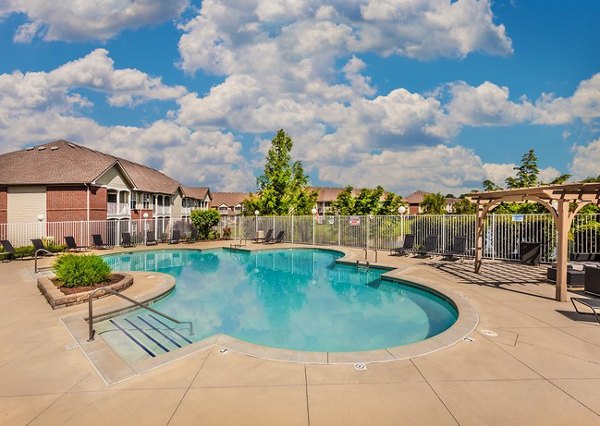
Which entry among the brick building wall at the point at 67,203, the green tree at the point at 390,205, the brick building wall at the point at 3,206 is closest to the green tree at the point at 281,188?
the green tree at the point at 390,205

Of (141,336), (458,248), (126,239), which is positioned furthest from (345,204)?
(141,336)

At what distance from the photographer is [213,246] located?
75.3 feet

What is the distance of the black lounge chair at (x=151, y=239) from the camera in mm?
24125

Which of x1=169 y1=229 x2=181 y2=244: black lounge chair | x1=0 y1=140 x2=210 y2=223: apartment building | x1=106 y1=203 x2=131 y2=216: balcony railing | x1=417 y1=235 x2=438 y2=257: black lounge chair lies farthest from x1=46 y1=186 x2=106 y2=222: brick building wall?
x1=417 y1=235 x2=438 y2=257: black lounge chair

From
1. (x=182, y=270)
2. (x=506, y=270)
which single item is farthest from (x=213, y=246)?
(x=506, y=270)

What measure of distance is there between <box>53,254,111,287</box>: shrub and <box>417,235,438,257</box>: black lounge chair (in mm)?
12999

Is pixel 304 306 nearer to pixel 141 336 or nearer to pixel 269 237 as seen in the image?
pixel 141 336

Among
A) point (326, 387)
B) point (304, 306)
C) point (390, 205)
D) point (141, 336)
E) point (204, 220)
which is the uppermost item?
point (390, 205)

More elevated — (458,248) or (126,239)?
(458,248)

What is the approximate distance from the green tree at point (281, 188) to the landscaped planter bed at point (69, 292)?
76.5 feet

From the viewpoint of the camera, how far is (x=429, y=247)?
1612 centimetres

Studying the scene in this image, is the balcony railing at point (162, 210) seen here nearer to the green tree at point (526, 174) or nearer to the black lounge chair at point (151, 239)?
the black lounge chair at point (151, 239)

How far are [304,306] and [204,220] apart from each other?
60.8 ft

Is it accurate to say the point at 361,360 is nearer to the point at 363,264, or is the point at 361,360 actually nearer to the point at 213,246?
the point at 363,264
